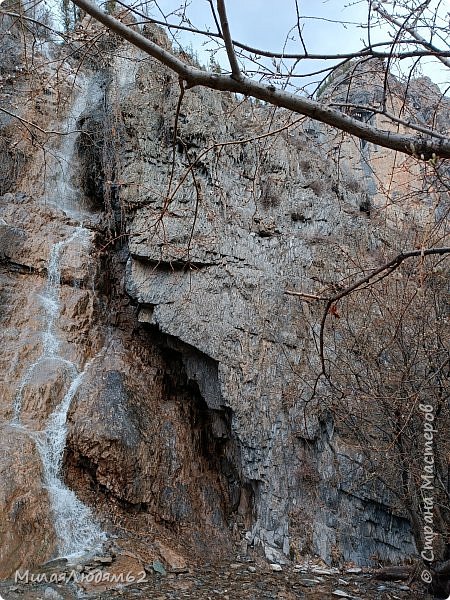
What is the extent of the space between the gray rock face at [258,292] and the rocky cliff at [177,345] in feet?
0.09

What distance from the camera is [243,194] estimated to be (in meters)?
10.1

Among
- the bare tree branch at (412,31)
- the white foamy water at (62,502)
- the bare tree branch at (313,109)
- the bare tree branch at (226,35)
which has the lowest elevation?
the white foamy water at (62,502)

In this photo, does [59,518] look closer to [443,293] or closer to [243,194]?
[443,293]

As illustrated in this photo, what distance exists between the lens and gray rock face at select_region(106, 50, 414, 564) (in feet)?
24.2

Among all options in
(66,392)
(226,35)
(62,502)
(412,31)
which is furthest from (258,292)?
(226,35)

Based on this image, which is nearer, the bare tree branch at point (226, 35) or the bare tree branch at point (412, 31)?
the bare tree branch at point (226, 35)

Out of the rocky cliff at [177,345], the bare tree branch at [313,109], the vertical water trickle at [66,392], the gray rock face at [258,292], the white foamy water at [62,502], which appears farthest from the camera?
the gray rock face at [258,292]

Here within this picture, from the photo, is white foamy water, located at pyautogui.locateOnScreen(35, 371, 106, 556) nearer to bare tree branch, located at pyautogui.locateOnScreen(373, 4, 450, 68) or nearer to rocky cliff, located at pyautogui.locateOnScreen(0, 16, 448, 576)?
rocky cliff, located at pyautogui.locateOnScreen(0, 16, 448, 576)

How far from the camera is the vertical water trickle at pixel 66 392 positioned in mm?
6605

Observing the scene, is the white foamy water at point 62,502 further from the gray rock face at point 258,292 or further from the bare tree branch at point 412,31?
the bare tree branch at point 412,31

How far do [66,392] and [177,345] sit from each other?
1.87 metres

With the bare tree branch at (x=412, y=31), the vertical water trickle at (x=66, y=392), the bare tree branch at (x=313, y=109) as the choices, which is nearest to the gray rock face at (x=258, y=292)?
the vertical water trickle at (x=66, y=392)

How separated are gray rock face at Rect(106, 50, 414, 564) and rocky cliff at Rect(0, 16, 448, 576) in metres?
0.03

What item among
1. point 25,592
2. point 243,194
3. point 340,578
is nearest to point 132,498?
point 25,592
